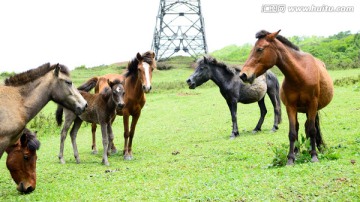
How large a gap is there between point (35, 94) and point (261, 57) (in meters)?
4.07

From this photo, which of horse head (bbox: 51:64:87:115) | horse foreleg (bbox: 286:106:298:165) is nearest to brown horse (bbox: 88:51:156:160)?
horse head (bbox: 51:64:87:115)

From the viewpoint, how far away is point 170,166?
9953 mm

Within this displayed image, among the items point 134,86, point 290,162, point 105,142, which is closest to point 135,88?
point 134,86

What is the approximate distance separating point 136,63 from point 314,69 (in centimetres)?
519

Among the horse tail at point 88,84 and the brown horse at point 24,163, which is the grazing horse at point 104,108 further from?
the brown horse at point 24,163

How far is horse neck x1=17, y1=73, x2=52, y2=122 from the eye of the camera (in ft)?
25.1

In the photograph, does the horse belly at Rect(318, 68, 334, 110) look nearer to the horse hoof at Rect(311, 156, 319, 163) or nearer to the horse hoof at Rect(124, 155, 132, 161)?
the horse hoof at Rect(311, 156, 319, 163)

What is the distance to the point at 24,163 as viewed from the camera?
8.38 meters

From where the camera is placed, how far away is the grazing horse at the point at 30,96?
7234 mm

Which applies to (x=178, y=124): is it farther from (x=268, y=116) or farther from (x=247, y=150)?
(x=247, y=150)

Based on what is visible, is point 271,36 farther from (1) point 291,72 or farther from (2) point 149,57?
(2) point 149,57

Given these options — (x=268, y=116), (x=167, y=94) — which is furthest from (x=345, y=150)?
(x=167, y=94)

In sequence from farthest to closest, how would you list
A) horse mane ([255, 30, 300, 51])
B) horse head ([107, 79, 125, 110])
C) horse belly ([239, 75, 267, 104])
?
horse belly ([239, 75, 267, 104]) → horse head ([107, 79, 125, 110]) → horse mane ([255, 30, 300, 51])

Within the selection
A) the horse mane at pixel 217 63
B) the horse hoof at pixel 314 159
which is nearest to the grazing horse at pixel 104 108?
the horse mane at pixel 217 63
